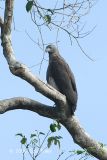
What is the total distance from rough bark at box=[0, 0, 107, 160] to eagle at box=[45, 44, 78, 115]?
0.96 m

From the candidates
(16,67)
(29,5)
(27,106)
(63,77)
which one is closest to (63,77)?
(63,77)

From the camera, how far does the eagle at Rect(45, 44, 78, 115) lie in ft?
22.8

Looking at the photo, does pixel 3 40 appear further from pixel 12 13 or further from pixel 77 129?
pixel 77 129

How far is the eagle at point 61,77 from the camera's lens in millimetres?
6957

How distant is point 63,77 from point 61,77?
0.10 feet

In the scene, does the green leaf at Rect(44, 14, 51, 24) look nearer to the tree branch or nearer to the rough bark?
the rough bark

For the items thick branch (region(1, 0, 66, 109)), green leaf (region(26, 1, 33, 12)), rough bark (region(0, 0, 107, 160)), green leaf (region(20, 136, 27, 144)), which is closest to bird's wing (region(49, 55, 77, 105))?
rough bark (region(0, 0, 107, 160))

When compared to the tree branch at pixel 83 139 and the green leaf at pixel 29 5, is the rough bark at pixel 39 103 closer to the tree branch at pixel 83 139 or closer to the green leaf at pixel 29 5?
the tree branch at pixel 83 139

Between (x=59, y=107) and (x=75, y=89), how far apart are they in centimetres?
146

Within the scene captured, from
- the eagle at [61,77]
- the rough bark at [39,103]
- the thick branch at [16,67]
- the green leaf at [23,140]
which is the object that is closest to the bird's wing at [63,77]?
the eagle at [61,77]

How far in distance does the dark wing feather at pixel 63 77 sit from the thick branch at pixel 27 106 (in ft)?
3.35

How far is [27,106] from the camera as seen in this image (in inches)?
212

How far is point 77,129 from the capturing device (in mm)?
5559

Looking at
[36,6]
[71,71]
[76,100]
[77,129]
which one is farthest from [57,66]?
[77,129]
